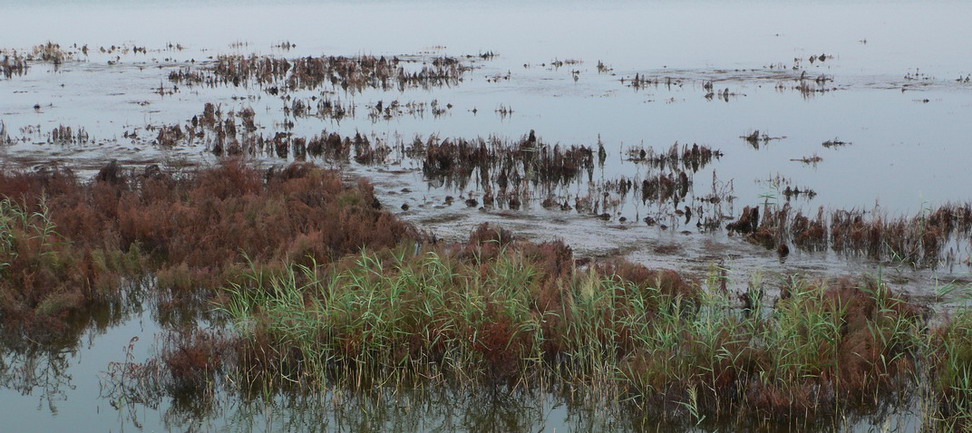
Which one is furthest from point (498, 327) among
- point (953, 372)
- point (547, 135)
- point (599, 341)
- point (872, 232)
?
point (547, 135)

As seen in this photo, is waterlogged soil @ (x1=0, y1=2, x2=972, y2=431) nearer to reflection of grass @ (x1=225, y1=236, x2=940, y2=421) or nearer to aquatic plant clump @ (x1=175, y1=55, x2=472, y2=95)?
aquatic plant clump @ (x1=175, y1=55, x2=472, y2=95)

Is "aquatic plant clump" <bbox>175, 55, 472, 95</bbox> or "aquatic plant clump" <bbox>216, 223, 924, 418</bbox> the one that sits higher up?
"aquatic plant clump" <bbox>175, 55, 472, 95</bbox>

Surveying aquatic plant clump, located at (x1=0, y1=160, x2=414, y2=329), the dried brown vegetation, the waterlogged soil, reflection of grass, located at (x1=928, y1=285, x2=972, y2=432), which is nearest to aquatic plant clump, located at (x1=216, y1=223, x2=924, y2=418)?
reflection of grass, located at (x1=928, y1=285, x2=972, y2=432)

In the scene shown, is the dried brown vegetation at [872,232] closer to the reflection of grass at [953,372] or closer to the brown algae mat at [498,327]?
the brown algae mat at [498,327]

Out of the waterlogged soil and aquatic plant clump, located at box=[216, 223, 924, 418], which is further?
the waterlogged soil

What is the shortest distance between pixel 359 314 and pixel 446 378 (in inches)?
31.0

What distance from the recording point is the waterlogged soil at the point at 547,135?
7289 millimetres

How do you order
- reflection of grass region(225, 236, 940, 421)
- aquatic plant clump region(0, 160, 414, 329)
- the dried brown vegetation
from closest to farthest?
reflection of grass region(225, 236, 940, 421)
aquatic plant clump region(0, 160, 414, 329)
the dried brown vegetation

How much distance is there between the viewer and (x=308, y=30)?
42.8 meters

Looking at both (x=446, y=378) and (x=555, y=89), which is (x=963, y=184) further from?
(x=555, y=89)

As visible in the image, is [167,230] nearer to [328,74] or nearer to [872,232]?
[872,232]

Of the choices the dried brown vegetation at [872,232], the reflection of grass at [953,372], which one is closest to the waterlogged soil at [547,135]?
the dried brown vegetation at [872,232]

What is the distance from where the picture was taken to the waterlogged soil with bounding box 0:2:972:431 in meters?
7.29

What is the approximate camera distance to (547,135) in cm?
1658
